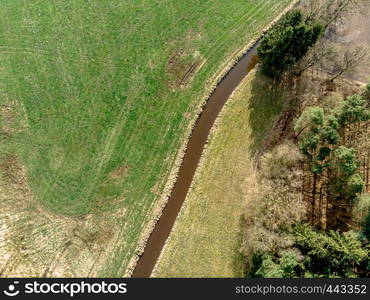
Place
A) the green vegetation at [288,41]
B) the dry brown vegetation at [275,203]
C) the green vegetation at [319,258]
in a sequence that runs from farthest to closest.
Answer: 1. the green vegetation at [288,41]
2. the dry brown vegetation at [275,203]
3. the green vegetation at [319,258]

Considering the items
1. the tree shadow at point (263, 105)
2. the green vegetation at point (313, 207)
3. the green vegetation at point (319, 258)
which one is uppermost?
the tree shadow at point (263, 105)

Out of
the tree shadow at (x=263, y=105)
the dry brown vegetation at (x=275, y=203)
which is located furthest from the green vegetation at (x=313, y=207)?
the tree shadow at (x=263, y=105)

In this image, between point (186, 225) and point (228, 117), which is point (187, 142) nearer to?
point (228, 117)

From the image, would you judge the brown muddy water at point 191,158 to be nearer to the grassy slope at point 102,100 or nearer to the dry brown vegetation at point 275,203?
the grassy slope at point 102,100

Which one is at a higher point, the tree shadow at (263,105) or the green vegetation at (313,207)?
the tree shadow at (263,105)

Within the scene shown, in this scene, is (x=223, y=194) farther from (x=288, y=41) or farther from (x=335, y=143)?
(x=288, y=41)

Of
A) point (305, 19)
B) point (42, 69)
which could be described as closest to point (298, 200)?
point (305, 19)

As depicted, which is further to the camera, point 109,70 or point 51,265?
point 109,70
